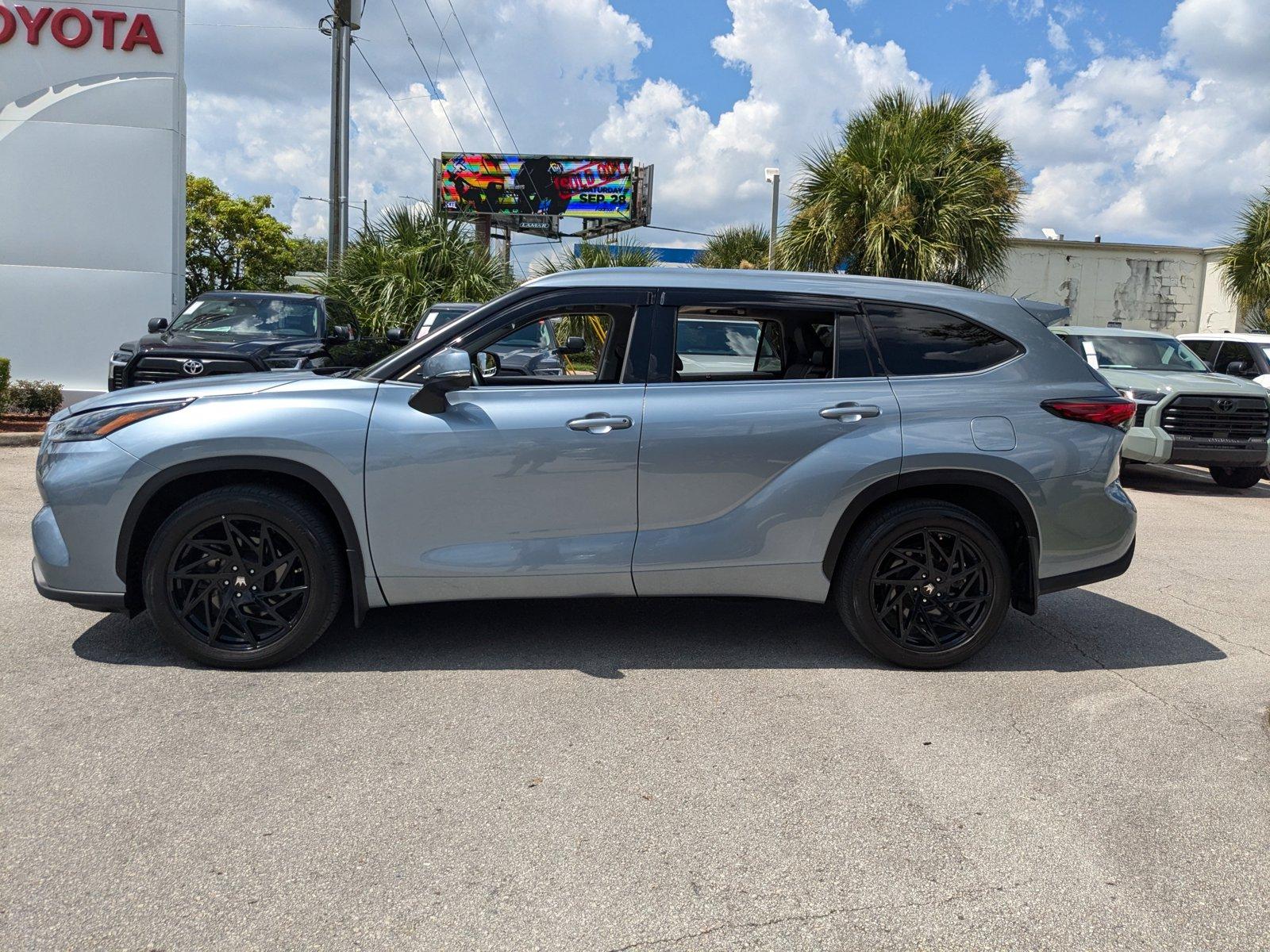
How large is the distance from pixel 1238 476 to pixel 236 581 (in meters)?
11.9

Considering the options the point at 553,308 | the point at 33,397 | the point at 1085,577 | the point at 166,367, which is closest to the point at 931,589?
the point at 1085,577

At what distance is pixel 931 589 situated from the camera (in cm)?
494

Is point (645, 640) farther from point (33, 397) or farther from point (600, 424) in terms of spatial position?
point (33, 397)

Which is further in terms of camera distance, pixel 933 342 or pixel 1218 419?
pixel 1218 419

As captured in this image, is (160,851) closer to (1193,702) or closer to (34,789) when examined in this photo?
(34,789)

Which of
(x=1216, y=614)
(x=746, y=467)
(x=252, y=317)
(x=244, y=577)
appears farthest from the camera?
(x=252, y=317)

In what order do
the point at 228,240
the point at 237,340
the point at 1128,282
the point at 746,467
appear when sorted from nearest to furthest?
the point at 746,467 < the point at 237,340 < the point at 1128,282 < the point at 228,240

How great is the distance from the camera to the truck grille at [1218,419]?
11852mm

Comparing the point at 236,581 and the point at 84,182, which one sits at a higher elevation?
the point at 84,182

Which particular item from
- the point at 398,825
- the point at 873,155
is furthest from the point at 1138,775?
the point at 873,155

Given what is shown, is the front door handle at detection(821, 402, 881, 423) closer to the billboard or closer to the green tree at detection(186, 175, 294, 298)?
the green tree at detection(186, 175, 294, 298)

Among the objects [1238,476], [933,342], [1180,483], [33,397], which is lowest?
[1180,483]

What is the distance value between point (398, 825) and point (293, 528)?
1.63 metres

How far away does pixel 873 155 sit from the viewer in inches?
750
